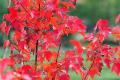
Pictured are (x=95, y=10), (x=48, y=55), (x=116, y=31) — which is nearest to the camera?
(x=116, y=31)

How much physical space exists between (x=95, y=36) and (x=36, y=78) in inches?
19.1

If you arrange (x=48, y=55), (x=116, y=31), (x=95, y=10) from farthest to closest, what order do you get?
1. (x=95, y=10)
2. (x=48, y=55)
3. (x=116, y=31)

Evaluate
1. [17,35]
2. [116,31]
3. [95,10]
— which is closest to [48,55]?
[17,35]

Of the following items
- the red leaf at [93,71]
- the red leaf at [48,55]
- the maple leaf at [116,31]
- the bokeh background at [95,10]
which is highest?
the bokeh background at [95,10]

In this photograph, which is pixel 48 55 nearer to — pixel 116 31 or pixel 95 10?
pixel 116 31

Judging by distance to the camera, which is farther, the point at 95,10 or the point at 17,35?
the point at 95,10

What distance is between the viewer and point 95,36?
2.73 m

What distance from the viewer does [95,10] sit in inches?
618

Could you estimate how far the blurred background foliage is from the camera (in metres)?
14.9

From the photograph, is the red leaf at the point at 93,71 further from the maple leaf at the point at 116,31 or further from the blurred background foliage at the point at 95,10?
the blurred background foliage at the point at 95,10

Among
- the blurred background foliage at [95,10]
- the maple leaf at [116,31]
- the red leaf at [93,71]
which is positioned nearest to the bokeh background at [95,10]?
the blurred background foliage at [95,10]

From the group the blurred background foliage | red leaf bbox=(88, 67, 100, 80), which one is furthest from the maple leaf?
the blurred background foliage

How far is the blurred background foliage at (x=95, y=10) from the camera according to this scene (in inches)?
586

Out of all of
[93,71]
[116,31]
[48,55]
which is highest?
[116,31]
